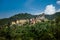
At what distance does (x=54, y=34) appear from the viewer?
214 inches

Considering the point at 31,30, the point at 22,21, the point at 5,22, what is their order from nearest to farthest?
1. the point at 31,30
2. the point at 5,22
3. the point at 22,21

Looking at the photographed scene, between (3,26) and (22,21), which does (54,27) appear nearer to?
(3,26)

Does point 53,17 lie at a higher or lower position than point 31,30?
higher

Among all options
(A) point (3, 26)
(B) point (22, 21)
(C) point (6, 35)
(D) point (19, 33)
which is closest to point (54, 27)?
(D) point (19, 33)

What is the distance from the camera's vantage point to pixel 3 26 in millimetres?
6582

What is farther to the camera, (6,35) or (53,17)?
(53,17)

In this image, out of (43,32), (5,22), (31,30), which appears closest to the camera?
(43,32)

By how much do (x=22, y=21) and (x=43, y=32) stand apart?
306cm

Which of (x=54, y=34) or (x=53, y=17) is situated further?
(x=53, y=17)

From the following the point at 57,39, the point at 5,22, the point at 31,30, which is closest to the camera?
the point at 57,39

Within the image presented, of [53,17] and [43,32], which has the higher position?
[53,17]

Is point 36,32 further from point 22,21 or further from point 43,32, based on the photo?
point 22,21

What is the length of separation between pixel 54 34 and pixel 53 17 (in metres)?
1.05

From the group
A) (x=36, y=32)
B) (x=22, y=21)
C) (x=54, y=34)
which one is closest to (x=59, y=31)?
(x=54, y=34)
